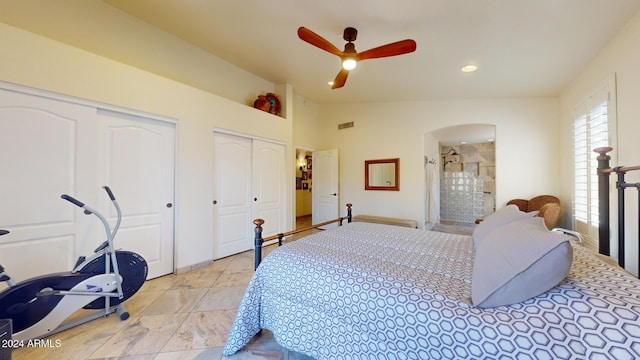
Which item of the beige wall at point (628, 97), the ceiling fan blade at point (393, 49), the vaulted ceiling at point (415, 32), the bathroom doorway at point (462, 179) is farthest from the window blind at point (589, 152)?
the bathroom doorway at point (462, 179)

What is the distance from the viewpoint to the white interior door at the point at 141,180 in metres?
2.46

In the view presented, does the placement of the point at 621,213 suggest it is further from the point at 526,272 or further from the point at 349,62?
the point at 349,62

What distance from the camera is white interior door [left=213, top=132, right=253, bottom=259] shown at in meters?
3.45

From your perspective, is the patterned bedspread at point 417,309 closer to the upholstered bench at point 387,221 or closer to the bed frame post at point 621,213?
the bed frame post at point 621,213

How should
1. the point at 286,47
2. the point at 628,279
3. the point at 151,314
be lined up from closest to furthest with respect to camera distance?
the point at 628,279 < the point at 151,314 < the point at 286,47

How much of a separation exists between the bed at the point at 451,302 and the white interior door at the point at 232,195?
84.3 inches

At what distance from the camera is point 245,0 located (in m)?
2.22

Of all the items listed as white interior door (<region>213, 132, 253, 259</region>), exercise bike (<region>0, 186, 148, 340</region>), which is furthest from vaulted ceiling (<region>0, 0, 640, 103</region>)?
exercise bike (<region>0, 186, 148, 340</region>)

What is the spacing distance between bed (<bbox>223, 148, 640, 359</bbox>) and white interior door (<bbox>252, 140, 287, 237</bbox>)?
248 centimetres

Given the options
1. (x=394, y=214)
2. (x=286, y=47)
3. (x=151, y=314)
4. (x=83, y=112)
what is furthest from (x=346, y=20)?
(x=394, y=214)

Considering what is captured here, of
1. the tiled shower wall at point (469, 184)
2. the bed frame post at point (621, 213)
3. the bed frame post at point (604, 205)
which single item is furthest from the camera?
the tiled shower wall at point (469, 184)

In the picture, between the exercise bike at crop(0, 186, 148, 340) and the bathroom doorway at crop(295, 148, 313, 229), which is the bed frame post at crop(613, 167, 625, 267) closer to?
the exercise bike at crop(0, 186, 148, 340)

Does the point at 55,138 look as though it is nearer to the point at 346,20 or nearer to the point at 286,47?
the point at 286,47

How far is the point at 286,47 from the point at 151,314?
129 inches
